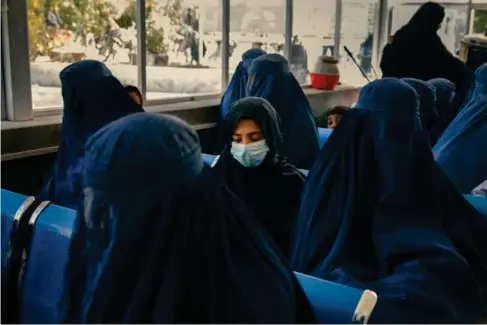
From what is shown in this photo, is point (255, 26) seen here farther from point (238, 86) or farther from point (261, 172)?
point (261, 172)

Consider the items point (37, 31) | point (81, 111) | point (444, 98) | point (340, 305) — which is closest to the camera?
point (340, 305)

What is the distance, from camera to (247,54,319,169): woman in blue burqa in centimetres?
345

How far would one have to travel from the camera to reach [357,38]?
6.80 meters

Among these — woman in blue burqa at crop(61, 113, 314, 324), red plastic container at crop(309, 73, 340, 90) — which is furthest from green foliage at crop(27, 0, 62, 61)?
red plastic container at crop(309, 73, 340, 90)

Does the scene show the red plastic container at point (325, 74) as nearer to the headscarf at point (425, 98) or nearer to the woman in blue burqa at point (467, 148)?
the headscarf at point (425, 98)

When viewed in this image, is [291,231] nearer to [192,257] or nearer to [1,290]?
[1,290]

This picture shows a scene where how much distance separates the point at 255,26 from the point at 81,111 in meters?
3.05

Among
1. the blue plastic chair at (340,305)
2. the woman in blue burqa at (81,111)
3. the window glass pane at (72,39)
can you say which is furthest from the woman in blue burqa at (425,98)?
the blue plastic chair at (340,305)

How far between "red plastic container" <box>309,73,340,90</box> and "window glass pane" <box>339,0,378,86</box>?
75 cm

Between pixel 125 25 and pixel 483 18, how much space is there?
15.3ft

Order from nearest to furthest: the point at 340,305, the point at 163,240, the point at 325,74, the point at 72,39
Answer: the point at 163,240
the point at 340,305
the point at 72,39
the point at 325,74

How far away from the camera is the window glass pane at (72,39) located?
333 cm

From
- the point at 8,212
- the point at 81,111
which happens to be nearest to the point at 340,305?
the point at 8,212

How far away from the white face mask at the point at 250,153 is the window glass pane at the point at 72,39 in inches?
58.0
